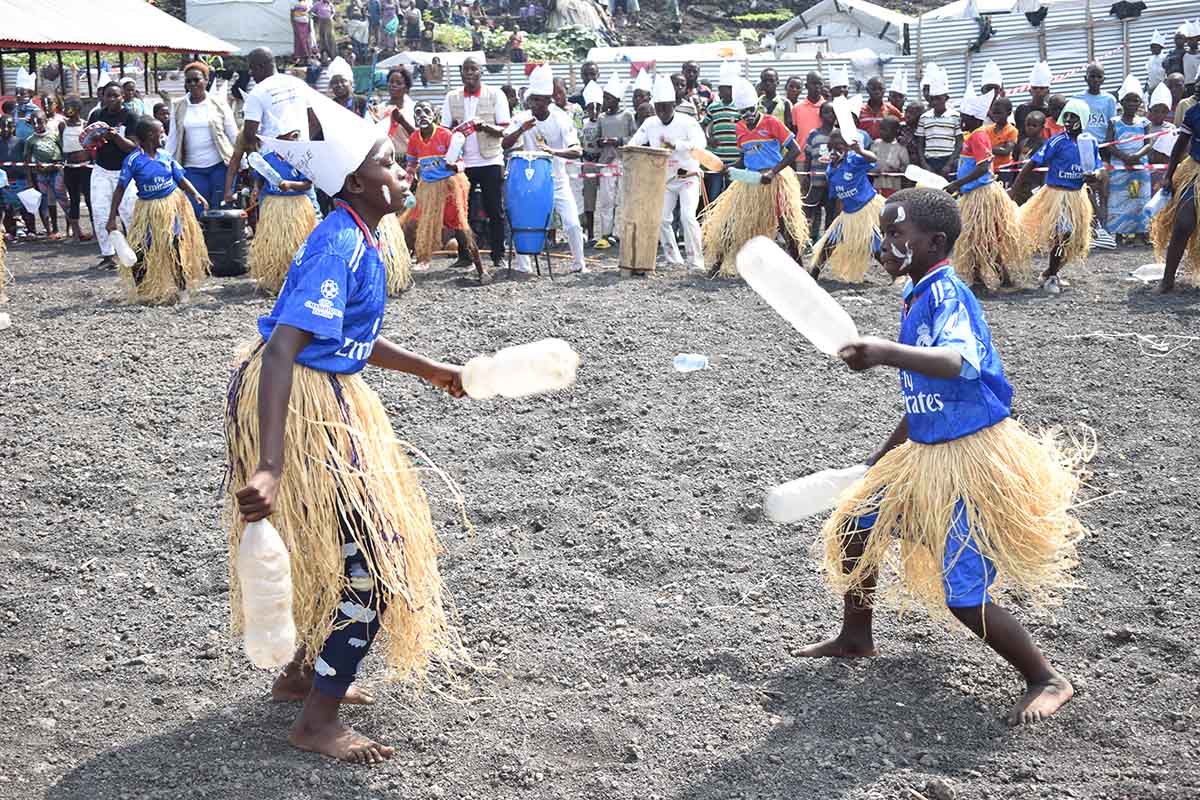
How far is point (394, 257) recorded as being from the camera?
9.44 m

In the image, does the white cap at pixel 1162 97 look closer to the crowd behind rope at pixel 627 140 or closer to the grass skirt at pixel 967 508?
the crowd behind rope at pixel 627 140

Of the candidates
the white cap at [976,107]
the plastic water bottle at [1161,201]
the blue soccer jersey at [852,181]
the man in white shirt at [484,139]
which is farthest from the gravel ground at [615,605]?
the white cap at [976,107]

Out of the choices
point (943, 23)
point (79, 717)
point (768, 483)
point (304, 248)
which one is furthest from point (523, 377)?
point (943, 23)

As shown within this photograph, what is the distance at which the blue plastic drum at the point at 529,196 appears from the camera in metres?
10.3

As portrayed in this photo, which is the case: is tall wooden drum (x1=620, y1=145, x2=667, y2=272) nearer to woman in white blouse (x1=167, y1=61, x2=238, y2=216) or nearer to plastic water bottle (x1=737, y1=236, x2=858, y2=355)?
woman in white blouse (x1=167, y1=61, x2=238, y2=216)

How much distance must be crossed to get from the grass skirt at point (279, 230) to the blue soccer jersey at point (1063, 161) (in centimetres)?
573

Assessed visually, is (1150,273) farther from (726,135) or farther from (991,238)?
(726,135)

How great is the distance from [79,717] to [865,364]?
2485 mm

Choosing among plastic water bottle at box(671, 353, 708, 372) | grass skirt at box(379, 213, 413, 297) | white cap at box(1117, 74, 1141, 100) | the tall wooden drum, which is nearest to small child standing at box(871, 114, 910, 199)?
white cap at box(1117, 74, 1141, 100)

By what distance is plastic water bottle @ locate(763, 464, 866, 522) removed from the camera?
11.6 feet

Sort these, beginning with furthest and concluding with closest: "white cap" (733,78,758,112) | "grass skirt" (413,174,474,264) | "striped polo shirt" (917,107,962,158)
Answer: "striped polo shirt" (917,107,962,158), "white cap" (733,78,758,112), "grass skirt" (413,174,474,264)

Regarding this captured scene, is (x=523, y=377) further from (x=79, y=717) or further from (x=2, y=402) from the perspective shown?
(x=2, y=402)

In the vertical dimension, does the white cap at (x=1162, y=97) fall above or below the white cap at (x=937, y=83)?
below

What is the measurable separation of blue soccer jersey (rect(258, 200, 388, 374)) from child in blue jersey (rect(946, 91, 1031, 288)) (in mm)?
7249
